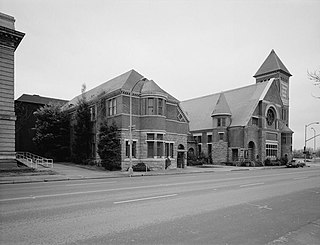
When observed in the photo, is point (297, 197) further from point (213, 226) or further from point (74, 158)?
point (74, 158)

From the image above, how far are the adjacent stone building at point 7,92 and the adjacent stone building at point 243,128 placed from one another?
3375cm

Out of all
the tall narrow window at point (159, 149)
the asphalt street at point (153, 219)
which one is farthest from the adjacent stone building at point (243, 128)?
the asphalt street at point (153, 219)

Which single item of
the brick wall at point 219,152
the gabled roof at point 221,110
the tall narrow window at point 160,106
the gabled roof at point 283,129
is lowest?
the brick wall at point 219,152

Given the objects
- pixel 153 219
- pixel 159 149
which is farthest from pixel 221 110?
pixel 153 219

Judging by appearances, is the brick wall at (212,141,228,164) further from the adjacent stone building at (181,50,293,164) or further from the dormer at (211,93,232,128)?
the dormer at (211,93,232,128)

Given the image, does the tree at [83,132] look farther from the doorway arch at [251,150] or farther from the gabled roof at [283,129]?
the gabled roof at [283,129]

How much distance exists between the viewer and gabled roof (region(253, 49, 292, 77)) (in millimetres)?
63263

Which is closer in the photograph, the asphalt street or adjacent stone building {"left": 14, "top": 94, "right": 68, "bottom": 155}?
the asphalt street

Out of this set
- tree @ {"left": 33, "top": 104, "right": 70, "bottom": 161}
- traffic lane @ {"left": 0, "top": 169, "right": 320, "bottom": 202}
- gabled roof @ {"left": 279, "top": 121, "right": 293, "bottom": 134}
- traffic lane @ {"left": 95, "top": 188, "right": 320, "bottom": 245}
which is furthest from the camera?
gabled roof @ {"left": 279, "top": 121, "right": 293, "bottom": 134}

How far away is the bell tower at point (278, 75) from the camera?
6272cm

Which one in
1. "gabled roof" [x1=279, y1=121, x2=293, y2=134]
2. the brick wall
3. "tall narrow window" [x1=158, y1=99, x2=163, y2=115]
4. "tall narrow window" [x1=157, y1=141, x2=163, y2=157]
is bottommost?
the brick wall

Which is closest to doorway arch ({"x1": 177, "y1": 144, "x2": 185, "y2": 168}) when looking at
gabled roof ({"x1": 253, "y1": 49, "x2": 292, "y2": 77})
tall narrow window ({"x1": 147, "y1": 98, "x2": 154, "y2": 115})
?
tall narrow window ({"x1": 147, "y1": 98, "x2": 154, "y2": 115})

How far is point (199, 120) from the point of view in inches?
2181

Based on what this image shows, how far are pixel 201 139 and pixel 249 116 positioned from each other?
33.2ft
